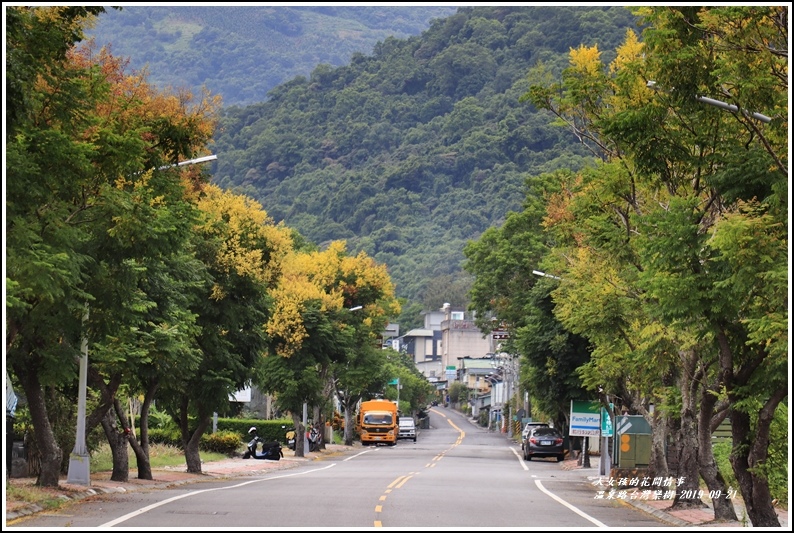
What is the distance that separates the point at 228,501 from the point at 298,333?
32650mm

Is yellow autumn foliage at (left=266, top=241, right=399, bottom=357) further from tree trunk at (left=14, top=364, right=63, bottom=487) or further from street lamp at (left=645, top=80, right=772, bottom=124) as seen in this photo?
street lamp at (left=645, top=80, right=772, bottom=124)

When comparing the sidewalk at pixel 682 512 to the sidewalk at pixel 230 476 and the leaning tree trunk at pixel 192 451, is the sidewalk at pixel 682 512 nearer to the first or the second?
the sidewalk at pixel 230 476

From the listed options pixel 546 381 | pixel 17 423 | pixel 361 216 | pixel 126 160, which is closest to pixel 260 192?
pixel 361 216

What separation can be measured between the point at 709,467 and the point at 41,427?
12528mm

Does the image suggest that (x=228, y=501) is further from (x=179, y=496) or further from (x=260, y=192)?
(x=260, y=192)

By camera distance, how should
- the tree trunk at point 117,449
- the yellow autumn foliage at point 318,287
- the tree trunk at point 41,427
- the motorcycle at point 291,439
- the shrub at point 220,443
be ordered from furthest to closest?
1. the motorcycle at point 291,439
2. the yellow autumn foliage at point 318,287
3. the shrub at point 220,443
4. the tree trunk at point 117,449
5. the tree trunk at point 41,427

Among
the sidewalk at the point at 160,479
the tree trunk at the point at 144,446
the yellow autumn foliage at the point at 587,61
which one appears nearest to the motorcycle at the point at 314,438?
the sidewalk at the point at 160,479

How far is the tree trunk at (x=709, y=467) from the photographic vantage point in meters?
20.7

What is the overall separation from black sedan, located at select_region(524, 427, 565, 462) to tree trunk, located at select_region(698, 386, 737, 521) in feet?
114

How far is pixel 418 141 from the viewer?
177625 mm

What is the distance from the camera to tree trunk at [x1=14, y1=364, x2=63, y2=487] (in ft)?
75.4

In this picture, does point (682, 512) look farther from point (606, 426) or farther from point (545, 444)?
point (545, 444)

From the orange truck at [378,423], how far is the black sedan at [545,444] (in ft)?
62.4

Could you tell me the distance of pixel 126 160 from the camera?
18.7 m
